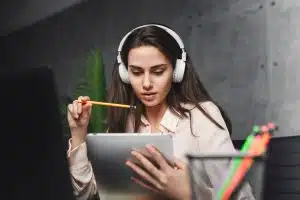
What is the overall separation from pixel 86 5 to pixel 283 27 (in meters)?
0.83

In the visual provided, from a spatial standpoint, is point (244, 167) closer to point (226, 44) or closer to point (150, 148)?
point (150, 148)

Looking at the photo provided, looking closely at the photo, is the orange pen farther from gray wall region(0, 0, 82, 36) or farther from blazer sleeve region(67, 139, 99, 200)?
gray wall region(0, 0, 82, 36)

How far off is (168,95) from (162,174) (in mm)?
374

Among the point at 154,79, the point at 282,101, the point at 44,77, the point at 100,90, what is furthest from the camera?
the point at 100,90

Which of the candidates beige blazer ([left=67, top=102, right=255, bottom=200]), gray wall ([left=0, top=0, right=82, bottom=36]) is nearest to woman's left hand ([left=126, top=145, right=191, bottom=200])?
beige blazer ([left=67, top=102, right=255, bottom=200])

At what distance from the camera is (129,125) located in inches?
53.9

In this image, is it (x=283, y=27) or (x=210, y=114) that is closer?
(x=210, y=114)

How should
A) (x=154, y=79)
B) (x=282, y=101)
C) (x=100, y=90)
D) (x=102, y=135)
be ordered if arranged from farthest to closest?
(x=100, y=90), (x=282, y=101), (x=154, y=79), (x=102, y=135)

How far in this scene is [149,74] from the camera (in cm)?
128

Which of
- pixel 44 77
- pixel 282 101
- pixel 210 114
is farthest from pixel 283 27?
pixel 44 77

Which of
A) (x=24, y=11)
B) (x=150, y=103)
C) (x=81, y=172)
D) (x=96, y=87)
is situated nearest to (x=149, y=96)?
(x=150, y=103)

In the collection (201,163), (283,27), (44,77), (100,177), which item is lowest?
(100,177)

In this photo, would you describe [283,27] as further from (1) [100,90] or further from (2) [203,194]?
(2) [203,194]

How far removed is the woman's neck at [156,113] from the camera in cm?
135
